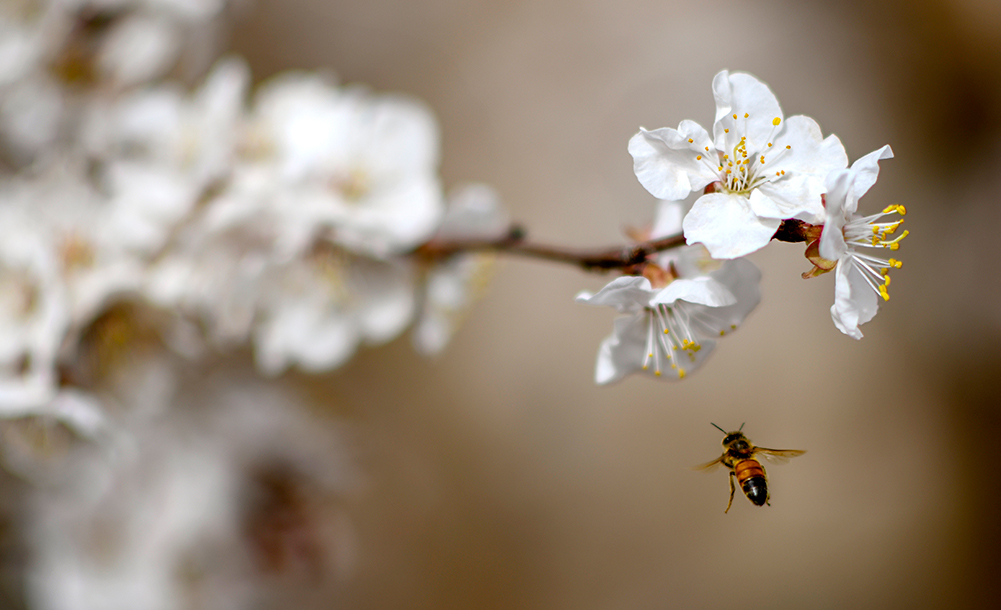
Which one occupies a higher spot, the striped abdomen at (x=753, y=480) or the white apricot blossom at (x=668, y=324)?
the white apricot blossom at (x=668, y=324)

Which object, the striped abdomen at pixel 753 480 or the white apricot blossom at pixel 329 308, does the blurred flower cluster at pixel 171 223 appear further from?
the striped abdomen at pixel 753 480

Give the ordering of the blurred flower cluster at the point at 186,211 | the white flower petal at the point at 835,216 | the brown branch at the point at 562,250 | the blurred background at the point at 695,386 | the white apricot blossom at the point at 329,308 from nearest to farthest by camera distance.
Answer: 1. the white flower petal at the point at 835,216
2. the brown branch at the point at 562,250
3. the blurred flower cluster at the point at 186,211
4. the white apricot blossom at the point at 329,308
5. the blurred background at the point at 695,386

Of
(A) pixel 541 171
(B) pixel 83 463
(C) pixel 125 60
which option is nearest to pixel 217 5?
(C) pixel 125 60

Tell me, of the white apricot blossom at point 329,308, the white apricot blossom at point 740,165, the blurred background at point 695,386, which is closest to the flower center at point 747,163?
the white apricot blossom at point 740,165

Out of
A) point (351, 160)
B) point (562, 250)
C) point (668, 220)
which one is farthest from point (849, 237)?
point (351, 160)

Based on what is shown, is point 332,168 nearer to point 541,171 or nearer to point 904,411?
point 541,171

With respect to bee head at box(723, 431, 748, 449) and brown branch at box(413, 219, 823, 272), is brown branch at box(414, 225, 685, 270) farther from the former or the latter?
bee head at box(723, 431, 748, 449)

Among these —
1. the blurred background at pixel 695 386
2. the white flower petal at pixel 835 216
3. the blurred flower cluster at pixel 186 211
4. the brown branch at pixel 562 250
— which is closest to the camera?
the white flower petal at pixel 835 216
